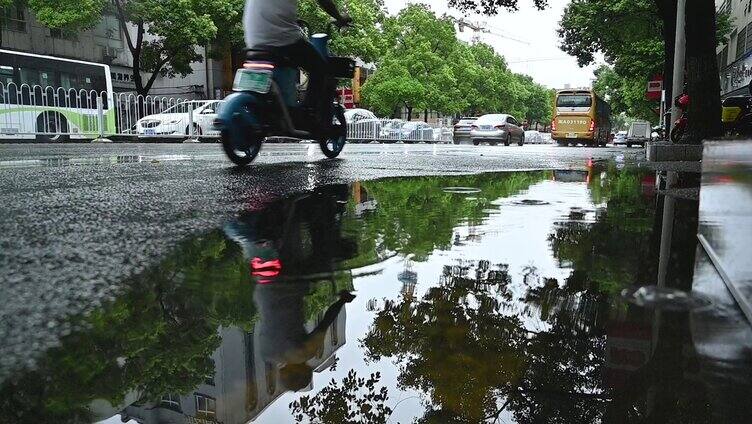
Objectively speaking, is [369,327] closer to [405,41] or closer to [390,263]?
[390,263]

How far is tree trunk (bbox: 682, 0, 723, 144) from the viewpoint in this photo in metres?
9.92

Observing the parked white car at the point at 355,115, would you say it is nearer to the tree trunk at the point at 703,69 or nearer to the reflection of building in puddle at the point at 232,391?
the tree trunk at the point at 703,69

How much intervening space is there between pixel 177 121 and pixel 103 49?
63.2 ft

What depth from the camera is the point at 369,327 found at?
166 cm

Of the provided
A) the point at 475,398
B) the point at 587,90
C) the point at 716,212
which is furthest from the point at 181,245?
the point at 587,90

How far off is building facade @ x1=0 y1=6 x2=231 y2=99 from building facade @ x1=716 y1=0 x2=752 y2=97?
1117 inches

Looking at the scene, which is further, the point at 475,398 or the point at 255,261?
the point at 255,261

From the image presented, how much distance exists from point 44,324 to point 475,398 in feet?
3.41

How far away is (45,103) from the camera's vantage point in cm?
1798

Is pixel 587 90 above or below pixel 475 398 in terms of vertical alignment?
above

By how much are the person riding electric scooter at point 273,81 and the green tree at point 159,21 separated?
24.8 metres

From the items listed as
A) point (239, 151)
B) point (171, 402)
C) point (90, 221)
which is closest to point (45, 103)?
point (239, 151)

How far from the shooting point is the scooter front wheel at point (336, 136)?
776cm

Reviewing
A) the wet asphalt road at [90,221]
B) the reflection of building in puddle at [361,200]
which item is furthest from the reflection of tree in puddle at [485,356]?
the reflection of building in puddle at [361,200]
